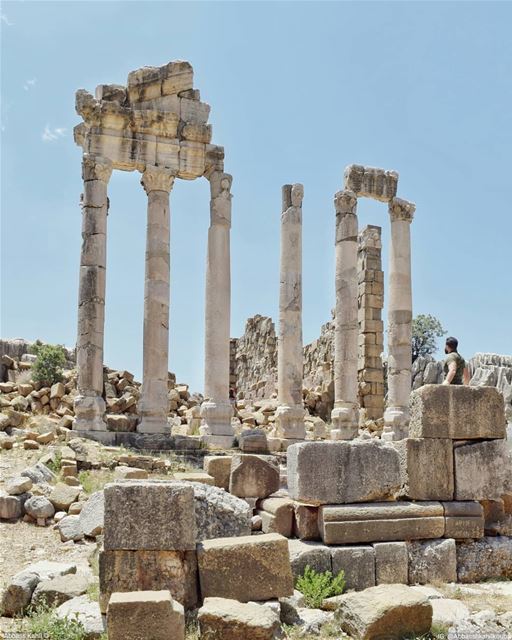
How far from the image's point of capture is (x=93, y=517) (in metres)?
9.92

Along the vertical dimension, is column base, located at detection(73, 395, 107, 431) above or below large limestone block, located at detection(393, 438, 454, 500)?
above

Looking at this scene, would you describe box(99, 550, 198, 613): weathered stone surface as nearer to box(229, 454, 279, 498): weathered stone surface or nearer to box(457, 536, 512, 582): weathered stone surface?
box(229, 454, 279, 498): weathered stone surface

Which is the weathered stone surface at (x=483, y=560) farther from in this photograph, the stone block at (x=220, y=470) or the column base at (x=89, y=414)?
the column base at (x=89, y=414)

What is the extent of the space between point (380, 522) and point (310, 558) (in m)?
1.00

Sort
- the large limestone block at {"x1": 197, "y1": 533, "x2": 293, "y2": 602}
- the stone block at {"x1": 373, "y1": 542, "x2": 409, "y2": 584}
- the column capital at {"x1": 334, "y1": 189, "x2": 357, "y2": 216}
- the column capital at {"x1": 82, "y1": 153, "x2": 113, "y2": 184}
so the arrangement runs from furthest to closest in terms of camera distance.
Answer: the column capital at {"x1": 334, "y1": 189, "x2": 357, "y2": 216} < the column capital at {"x1": 82, "y1": 153, "x2": 113, "y2": 184} < the stone block at {"x1": 373, "y1": 542, "x2": 409, "y2": 584} < the large limestone block at {"x1": 197, "y1": 533, "x2": 293, "y2": 602}

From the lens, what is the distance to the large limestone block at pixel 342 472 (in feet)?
28.5

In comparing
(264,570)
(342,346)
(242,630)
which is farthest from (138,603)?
(342,346)

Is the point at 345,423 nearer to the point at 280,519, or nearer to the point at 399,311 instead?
the point at 399,311

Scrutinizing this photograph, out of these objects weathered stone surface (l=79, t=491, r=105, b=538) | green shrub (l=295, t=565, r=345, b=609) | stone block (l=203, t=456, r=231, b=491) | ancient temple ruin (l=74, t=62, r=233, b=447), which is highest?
ancient temple ruin (l=74, t=62, r=233, b=447)

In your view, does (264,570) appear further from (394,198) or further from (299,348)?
(394,198)

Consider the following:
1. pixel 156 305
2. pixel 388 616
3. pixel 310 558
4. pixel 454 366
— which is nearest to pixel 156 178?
pixel 156 305

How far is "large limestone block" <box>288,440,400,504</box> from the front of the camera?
8.68 meters

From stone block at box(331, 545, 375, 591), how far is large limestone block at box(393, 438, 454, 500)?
1.03 m

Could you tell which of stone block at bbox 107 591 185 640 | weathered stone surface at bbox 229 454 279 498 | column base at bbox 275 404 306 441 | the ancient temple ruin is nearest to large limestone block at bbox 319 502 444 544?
weathered stone surface at bbox 229 454 279 498
